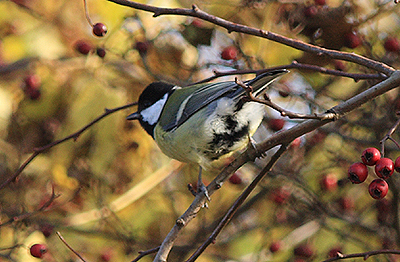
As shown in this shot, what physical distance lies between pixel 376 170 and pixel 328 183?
1561 millimetres

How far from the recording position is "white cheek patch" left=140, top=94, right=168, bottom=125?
292 cm

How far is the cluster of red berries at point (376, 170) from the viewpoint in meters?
1.40

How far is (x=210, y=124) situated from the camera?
2285mm

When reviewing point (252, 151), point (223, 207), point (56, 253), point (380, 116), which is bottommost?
point (56, 253)

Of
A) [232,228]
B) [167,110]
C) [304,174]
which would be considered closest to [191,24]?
[167,110]

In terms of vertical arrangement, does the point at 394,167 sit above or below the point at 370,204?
above

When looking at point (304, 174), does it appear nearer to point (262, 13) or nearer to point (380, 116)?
point (380, 116)

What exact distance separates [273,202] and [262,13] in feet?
4.30

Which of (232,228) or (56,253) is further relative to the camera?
(232,228)

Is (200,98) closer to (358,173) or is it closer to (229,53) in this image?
(229,53)

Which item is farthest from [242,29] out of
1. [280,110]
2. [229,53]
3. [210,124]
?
[229,53]

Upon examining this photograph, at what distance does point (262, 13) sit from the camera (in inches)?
115

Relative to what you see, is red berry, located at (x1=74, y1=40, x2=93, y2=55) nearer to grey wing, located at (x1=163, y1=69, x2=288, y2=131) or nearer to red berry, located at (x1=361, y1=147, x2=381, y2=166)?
grey wing, located at (x1=163, y1=69, x2=288, y2=131)

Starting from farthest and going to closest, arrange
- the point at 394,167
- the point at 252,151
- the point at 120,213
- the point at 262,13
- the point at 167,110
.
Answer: the point at 120,213
the point at 262,13
the point at 167,110
the point at 252,151
the point at 394,167
